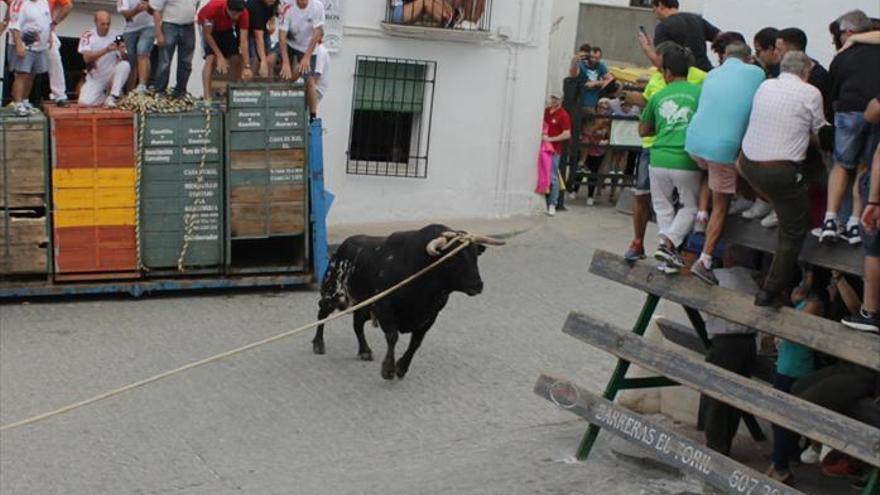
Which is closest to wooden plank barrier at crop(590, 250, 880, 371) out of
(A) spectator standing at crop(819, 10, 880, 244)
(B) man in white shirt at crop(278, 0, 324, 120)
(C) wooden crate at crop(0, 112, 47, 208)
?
(A) spectator standing at crop(819, 10, 880, 244)

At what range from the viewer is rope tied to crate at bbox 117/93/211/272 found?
1570 cm

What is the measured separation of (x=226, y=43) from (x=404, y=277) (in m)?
5.45

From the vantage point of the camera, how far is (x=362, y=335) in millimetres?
13516

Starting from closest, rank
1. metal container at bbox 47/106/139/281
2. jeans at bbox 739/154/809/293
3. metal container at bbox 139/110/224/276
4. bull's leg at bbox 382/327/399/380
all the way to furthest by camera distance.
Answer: jeans at bbox 739/154/809/293
bull's leg at bbox 382/327/399/380
metal container at bbox 47/106/139/281
metal container at bbox 139/110/224/276

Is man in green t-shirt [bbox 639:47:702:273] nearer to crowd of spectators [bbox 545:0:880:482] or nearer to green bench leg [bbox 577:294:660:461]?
crowd of spectators [bbox 545:0:880:482]

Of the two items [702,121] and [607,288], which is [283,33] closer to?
[607,288]

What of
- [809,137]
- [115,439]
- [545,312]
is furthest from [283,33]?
[809,137]

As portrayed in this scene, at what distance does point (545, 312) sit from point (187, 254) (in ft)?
13.5

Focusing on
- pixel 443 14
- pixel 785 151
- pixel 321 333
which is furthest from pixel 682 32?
pixel 443 14

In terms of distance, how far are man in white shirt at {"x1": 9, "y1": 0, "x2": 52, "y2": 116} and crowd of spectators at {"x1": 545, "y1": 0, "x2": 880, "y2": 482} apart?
8.80m

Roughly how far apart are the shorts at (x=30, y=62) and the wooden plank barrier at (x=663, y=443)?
891cm

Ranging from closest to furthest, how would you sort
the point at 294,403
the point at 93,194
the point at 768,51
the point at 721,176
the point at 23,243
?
1. the point at 721,176
2. the point at 768,51
3. the point at 294,403
4. the point at 23,243
5. the point at 93,194

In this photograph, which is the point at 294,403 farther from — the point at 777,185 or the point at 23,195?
the point at 777,185

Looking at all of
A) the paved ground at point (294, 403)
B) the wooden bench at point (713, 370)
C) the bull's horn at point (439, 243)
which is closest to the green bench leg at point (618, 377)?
the wooden bench at point (713, 370)
